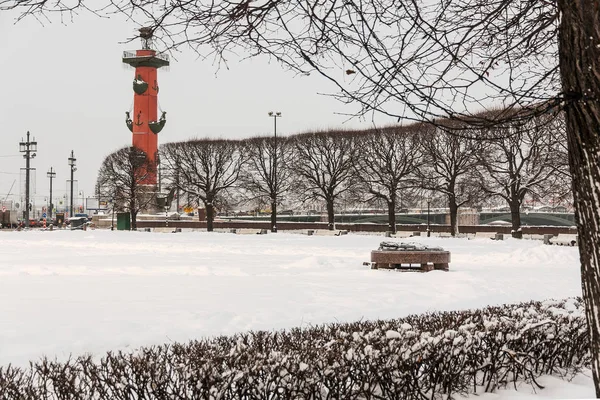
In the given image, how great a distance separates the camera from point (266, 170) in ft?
173

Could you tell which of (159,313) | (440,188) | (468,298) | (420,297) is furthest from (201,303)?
(440,188)

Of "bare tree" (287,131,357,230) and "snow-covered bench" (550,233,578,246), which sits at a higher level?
"bare tree" (287,131,357,230)

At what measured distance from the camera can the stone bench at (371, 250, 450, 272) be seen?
17.5 metres

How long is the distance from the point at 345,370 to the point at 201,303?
237 inches

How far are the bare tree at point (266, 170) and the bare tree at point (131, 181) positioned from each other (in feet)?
26.0

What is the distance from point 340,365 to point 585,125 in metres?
2.42

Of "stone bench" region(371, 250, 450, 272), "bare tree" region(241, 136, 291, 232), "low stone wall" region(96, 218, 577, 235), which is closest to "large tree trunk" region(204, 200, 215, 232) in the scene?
"bare tree" region(241, 136, 291, 232)

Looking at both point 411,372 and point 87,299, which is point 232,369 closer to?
point 411,372

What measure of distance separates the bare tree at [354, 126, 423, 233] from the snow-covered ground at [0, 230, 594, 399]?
22753mm

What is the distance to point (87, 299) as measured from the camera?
1063 centimetres

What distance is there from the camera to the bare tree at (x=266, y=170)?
50.5 m

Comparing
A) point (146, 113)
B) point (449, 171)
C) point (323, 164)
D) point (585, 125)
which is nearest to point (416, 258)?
point (585, 125)

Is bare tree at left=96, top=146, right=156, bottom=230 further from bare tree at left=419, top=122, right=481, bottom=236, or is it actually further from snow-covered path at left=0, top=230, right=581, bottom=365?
snow-covered path at left=0, top=230, right=581, bottom=365

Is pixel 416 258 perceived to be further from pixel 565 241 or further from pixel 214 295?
pixel 565 241
